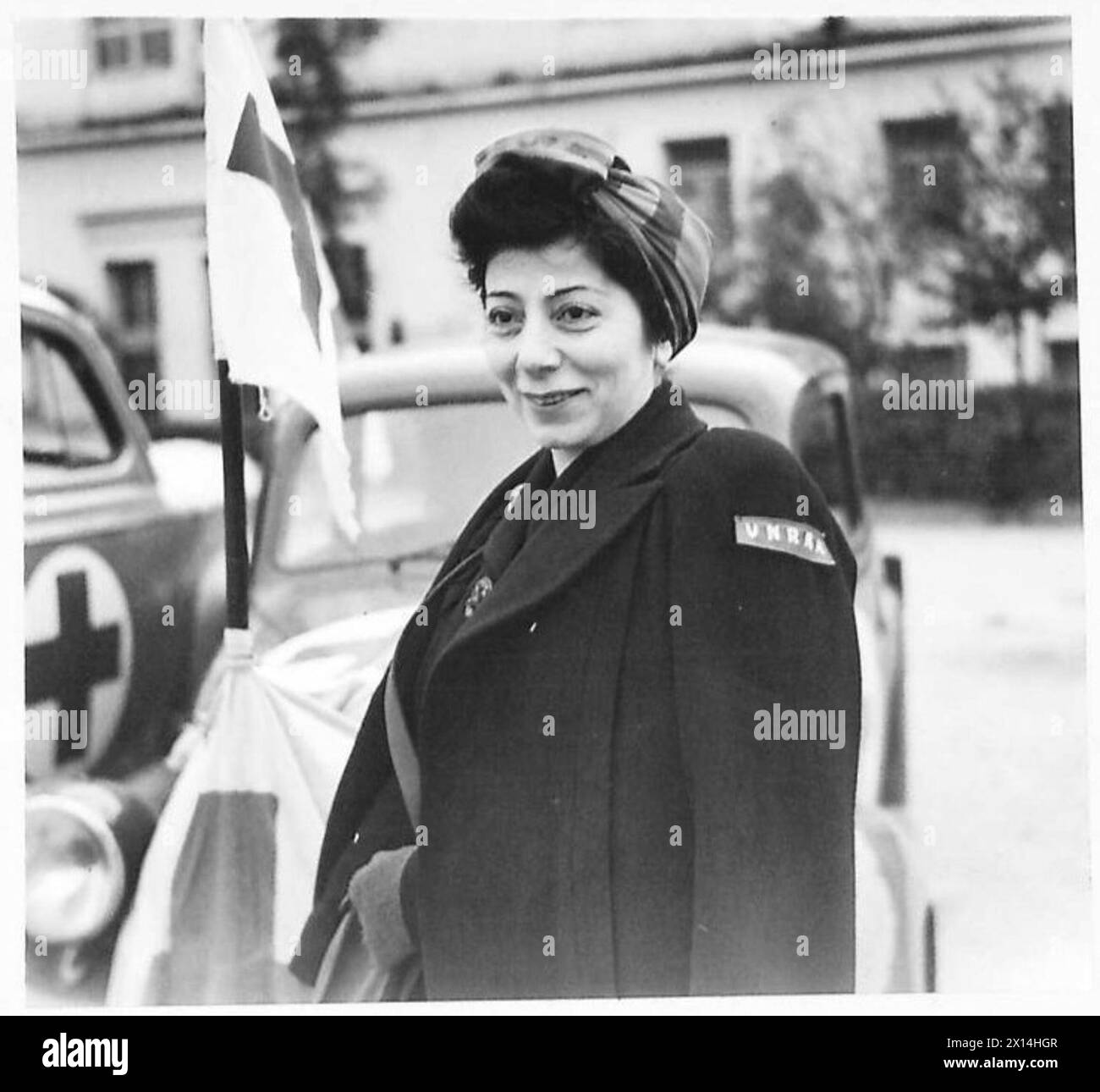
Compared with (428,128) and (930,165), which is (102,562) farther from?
(930,165)

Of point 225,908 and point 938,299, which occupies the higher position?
point 938,299

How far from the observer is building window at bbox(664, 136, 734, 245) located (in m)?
3.38

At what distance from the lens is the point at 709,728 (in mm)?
3086

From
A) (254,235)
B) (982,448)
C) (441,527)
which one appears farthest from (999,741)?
(254,235)

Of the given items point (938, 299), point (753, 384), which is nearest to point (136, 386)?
point (753, 384)

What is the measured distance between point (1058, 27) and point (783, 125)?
2.24 ft

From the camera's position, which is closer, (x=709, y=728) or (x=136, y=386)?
(x=709, y=728)

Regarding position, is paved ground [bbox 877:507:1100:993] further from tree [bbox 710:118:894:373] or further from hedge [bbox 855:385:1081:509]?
tree [bbox 710:118:894:373]

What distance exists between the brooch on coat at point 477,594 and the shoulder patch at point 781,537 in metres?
0.53

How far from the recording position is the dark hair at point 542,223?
3.15 metres

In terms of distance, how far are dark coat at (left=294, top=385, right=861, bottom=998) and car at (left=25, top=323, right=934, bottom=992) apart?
16cm

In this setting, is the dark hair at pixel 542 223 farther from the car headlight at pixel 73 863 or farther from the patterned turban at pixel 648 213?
the car headlight at pixel 73 863

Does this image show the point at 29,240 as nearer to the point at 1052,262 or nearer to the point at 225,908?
the point at 225,908

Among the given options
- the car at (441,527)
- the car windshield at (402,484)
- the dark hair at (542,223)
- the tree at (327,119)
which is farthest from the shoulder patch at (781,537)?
the tree at (327,119)
